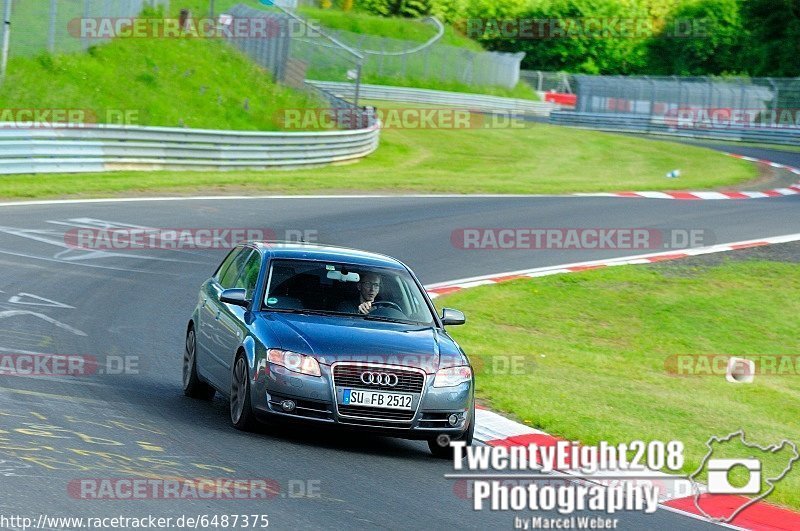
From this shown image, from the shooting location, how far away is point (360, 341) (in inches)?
368

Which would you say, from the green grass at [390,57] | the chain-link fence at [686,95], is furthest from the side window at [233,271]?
the chain-link fence at [686,95]

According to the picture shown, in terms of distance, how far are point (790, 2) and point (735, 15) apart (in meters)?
37.0

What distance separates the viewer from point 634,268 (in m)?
21.3

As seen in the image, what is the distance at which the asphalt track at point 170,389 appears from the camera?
295 inches


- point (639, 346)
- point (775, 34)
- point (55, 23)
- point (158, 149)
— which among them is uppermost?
point (775, 34)

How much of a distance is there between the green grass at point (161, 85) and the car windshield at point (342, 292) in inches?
830

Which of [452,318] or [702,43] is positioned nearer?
[452,318]

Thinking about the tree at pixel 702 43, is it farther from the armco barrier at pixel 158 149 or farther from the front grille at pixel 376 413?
the front grille at pixel 376 413

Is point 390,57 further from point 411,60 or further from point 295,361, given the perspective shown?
point 295,361

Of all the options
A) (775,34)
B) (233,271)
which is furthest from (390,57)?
(233,271)

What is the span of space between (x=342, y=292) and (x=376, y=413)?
149 cm

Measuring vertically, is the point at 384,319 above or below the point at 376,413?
above

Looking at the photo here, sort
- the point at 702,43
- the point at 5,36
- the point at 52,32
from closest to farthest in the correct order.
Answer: the point at 5,36, the point at 52,32, the point at 702,43

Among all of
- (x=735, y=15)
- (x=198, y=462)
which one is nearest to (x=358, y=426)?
(x=198, y=462)
